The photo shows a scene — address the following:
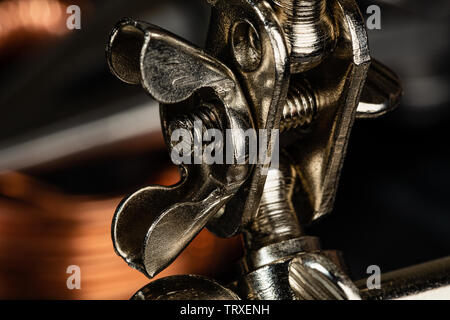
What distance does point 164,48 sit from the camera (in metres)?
0.42

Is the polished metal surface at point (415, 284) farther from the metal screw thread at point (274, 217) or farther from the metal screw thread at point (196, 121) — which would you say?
the metal screw thread at point (196, 121)

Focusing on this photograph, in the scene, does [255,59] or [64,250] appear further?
[64,250]

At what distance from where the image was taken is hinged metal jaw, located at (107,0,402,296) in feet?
1.46

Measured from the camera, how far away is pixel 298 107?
0.53 m

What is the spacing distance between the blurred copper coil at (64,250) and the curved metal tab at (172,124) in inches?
11.4

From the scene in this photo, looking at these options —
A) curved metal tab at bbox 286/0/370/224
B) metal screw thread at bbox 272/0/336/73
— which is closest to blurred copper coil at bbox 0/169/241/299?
curved metal tab at bbox 286/0/370/224

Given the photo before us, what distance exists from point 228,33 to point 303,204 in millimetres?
192

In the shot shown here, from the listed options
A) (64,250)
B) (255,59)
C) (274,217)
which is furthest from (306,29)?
(64,250)

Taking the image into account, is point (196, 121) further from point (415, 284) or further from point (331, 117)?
point (415, 284)

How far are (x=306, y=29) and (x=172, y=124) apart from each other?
0.41 ft

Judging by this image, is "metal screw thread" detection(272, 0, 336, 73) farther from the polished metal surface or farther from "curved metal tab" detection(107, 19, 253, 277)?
the polished metal surface

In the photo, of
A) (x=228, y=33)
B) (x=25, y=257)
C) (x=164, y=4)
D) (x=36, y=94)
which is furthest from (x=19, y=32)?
(x=228, y=33)

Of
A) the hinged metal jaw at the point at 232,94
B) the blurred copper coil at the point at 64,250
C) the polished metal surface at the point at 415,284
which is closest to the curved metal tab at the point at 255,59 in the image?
the hinged metal jaw at the point at 232,94

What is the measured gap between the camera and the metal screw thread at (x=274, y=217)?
562 mm
